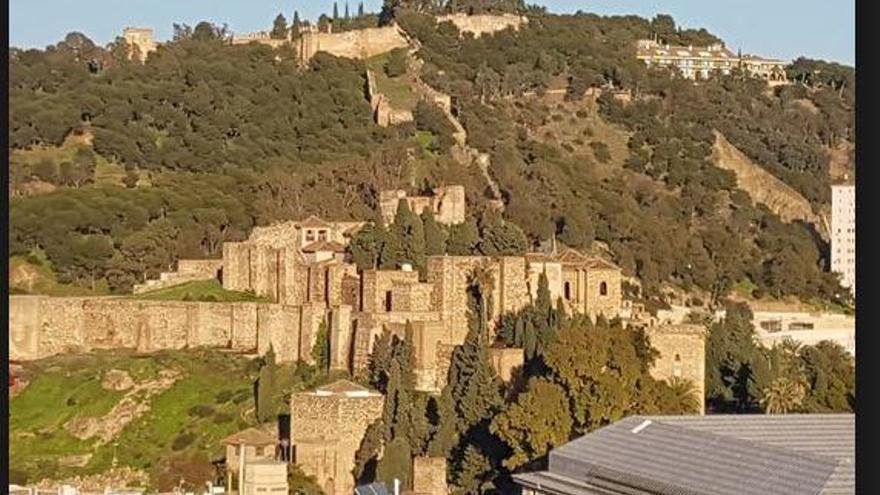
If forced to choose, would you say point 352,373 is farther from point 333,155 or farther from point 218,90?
point 218,90

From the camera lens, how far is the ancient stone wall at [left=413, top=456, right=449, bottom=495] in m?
20.0

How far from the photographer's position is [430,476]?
20.1 metres

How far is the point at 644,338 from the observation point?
21719 millimetres

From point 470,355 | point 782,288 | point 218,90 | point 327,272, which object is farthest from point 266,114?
point 470,355

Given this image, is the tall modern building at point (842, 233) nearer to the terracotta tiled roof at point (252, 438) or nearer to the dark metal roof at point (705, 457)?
the terracotta tiled roof at point (252, 438)

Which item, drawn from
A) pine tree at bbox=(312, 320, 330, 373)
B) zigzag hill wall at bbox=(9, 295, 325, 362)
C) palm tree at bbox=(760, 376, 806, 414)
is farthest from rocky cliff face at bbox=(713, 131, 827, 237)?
pine tree at bbox=(312, 320, 330, 373)

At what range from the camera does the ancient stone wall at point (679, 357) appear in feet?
73.0

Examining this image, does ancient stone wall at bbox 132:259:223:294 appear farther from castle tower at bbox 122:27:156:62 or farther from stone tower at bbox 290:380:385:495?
castle tower at bbox 122:27:156:62

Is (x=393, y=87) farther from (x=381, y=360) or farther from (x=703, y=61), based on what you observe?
(x=381, y=360)

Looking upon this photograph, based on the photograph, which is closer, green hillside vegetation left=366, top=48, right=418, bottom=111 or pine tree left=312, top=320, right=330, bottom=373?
pine tree left=312, top=320, right=330, bottom=373

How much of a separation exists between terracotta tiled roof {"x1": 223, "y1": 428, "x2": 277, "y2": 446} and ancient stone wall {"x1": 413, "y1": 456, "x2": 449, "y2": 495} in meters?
2.05

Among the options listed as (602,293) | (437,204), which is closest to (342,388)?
(602,293)

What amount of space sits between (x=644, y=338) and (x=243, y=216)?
45.3 ft

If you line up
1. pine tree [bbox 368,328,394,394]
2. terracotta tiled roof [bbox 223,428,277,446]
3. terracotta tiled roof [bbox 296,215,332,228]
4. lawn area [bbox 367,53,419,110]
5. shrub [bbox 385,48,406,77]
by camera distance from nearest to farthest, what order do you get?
terracotta tiled roof [bbox 223,428,277,446] → pine tree [bbox 368,328,394,394] → terracotta tiled roof [bbox 296,215,332,228] → lawn area [bbox 367,53,419,110] → shrub [bbox 385,48,406,77]
